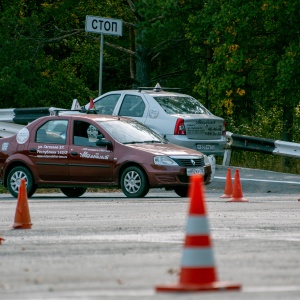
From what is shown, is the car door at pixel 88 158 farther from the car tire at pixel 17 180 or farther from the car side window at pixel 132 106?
the car side window at pixel 132 106

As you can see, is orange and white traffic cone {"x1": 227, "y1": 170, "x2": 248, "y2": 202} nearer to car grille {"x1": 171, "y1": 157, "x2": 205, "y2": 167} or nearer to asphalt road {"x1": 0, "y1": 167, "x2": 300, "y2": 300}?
asphalt road {"x1": 0, "y1": 167, "x2": 300, "y2": 300}

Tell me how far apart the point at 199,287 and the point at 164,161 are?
13.0 metres

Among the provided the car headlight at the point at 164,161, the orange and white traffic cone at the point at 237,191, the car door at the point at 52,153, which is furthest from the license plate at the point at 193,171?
the car door at the point at 52,153

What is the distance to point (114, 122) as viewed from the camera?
21562mm

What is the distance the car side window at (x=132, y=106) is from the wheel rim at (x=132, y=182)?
4.86 metres

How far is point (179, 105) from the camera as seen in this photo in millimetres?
25547

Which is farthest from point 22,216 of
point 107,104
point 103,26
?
point 103,26

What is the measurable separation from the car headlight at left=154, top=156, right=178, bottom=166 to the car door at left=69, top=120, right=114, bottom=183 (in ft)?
2.66

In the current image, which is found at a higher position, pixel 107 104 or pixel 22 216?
pixel 107 104

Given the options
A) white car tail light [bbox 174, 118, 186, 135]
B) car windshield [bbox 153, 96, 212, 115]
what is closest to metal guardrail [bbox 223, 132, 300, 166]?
car windshield [bbox 153, 96, 212, 115]

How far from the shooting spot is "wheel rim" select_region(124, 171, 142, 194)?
2048 cm

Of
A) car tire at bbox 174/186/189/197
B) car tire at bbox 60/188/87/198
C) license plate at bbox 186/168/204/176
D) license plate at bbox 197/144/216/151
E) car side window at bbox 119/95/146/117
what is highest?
car side window at bbox 119/95/146/117

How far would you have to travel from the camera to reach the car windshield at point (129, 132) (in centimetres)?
2106

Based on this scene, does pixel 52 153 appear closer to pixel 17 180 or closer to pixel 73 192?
pixel 17 180
